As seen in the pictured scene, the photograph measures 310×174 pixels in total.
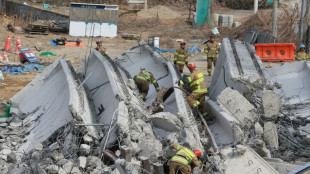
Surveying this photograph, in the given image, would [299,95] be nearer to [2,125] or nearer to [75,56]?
[2,125]

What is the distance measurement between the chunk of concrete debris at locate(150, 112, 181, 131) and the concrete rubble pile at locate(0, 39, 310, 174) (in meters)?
0.02

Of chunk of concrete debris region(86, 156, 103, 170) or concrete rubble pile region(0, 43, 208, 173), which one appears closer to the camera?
chunk of concrete debris region(86, 156, 103, 170)

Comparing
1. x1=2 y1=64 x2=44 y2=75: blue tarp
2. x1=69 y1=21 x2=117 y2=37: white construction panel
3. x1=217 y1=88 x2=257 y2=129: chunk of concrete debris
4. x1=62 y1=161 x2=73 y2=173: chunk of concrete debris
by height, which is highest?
x1=69 y1=21 x2=117 y2=37: white construction panel

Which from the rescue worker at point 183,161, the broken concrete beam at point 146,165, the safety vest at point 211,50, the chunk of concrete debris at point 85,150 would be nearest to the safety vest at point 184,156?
the rescue worker at point 183,161

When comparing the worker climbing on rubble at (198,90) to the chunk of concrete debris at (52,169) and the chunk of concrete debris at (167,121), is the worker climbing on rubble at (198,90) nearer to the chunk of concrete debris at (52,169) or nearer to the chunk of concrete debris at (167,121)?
the chunk of concrete debris at (167,121)

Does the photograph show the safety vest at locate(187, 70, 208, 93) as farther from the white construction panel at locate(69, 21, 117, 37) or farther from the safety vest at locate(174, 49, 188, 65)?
the white construction panel at locate(69, 21, 117, 37)

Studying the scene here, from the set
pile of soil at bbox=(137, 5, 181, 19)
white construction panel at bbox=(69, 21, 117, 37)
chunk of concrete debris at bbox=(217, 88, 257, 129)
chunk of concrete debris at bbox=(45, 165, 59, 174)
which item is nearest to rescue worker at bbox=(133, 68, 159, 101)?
chunk of concrete debris at bbox=(217, 88, 257, 129)

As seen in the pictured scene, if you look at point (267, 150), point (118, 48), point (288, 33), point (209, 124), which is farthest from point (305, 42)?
point (267, 150)

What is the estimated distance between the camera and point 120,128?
9.78 meters

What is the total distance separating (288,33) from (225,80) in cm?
1223

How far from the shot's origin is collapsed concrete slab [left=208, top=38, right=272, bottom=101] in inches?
513

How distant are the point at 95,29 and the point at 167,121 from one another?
19.1m

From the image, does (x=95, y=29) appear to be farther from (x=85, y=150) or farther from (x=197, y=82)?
(x=85, y=150)

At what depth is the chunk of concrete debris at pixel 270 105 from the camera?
12008 millimetres
